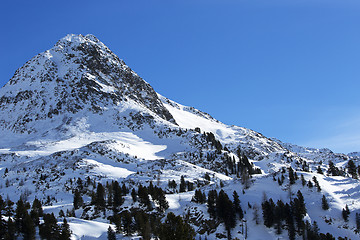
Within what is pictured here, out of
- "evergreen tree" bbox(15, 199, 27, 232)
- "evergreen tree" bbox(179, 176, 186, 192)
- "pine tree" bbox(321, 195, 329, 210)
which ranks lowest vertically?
"evergreen tree" bbox(15, 199, 27, 232)

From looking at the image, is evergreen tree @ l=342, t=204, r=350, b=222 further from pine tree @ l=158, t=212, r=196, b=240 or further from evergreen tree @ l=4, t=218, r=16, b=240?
evergreen tree @ l=4, t=218, r=16, b=240

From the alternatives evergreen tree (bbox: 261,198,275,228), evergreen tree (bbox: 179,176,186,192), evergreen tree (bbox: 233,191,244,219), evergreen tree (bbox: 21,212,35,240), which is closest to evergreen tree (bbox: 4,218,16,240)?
evergreen tree (bbox: 21,212,35,240)

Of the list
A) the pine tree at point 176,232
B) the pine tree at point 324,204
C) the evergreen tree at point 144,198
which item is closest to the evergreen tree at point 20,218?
the evergreen tree at point 144,198

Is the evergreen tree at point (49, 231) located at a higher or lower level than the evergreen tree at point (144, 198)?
lower

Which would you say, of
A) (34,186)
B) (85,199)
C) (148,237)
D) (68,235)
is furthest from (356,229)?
(34,186)

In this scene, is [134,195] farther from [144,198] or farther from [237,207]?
[237,207]

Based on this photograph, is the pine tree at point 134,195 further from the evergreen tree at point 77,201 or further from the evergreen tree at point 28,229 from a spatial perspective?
the evergreen tree at point 28,229

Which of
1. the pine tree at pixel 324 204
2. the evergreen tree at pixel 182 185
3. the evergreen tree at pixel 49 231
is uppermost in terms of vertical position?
the evergreen tree at pixel 182 185

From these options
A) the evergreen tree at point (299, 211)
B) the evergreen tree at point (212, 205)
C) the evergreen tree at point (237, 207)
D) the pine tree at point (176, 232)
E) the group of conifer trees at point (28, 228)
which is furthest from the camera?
the evergreen tree at point (212, 205)

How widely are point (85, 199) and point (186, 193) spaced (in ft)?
137

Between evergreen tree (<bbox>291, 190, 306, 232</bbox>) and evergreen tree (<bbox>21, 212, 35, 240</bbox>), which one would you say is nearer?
evergreen tree (<bbox>21, 212, 35, 240</bbox>)

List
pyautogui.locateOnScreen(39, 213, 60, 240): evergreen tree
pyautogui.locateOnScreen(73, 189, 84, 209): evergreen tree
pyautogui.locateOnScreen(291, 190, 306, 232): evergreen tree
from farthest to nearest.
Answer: pyautogui.locateOnScreen(73, 189, 84, 209): evergreen tree → pyautogui.locateOnScreen(291, 190, 306, 232): evergreen tree → pyautogui.locateOnScreen(39, 213, 60, 240): evergreen tree

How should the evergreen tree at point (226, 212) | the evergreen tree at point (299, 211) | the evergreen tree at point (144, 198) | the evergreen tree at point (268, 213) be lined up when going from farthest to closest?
the evergreen tree at point (144, 198) → the evergreen tree at point (226, 212) → the evergreen tree at point (268, 213) → the evergreen tree at point (299, 211)

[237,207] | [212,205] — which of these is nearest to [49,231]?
[212,205]
